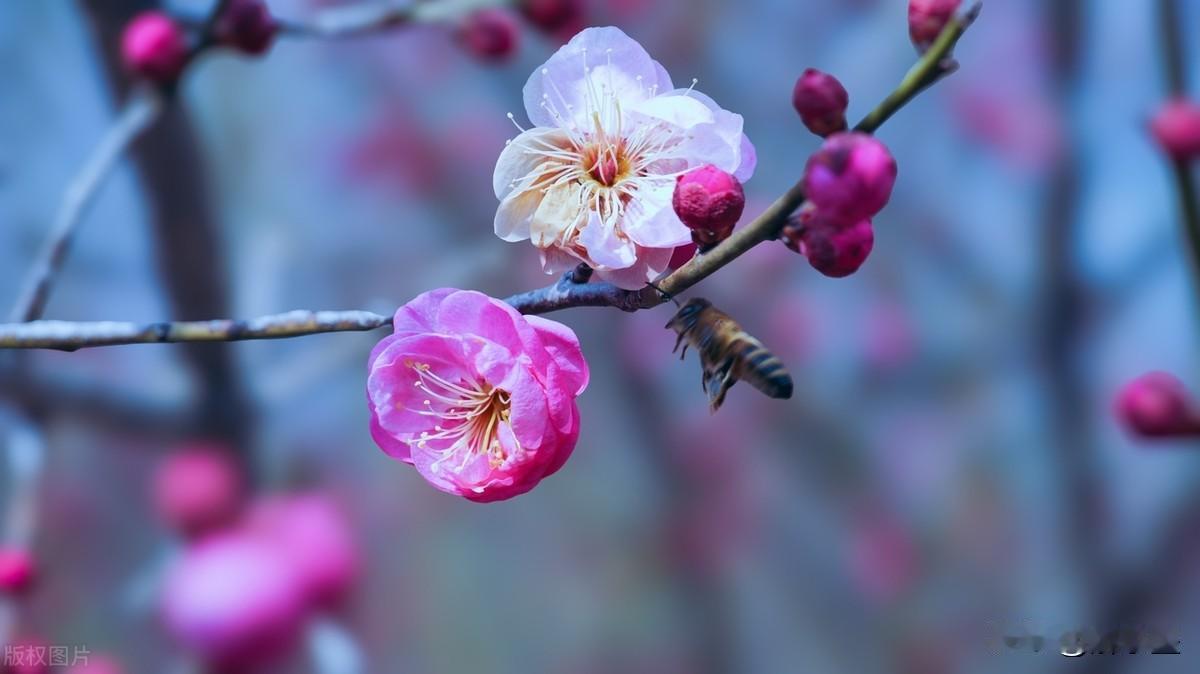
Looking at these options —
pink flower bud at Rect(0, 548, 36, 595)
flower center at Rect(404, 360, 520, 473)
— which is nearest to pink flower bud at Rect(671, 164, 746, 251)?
flower center at Rect(404, 360, 520, 473)

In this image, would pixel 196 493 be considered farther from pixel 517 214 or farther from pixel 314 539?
pixel 517 214

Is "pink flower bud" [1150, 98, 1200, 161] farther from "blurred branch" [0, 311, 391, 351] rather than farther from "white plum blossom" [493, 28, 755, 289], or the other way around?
"blurred branch" [0, 311, 391, 351]

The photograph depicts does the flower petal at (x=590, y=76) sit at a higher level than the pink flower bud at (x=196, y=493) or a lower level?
higher

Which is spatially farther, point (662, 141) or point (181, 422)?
point (181, 422)

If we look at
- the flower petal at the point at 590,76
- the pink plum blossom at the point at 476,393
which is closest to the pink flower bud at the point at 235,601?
the pink plum blossom at the point at 476,393

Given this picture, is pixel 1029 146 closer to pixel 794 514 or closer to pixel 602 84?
pixel 794 514

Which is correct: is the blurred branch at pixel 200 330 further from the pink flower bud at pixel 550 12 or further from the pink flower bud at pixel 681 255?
the pink flower bud at pixel 550 12

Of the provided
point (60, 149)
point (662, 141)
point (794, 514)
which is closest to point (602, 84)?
point (662, 141)
